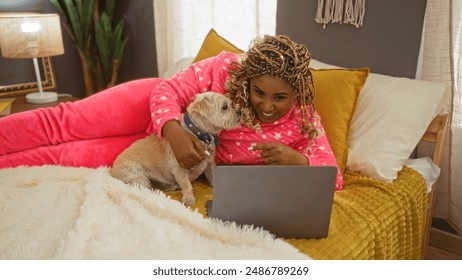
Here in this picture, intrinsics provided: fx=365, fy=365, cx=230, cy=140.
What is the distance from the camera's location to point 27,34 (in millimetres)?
2266


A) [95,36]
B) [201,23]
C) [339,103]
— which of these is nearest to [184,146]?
[339,103]

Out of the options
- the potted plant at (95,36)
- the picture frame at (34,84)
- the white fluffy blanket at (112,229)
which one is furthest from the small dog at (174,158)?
the picture frame at (34,84)

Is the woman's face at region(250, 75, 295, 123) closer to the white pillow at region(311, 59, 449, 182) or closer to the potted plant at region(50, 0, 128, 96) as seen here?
the white pillow at region(311, 59, 449, 182)

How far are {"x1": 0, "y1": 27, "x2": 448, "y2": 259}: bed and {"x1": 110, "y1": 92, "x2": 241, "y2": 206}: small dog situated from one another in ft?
0.20

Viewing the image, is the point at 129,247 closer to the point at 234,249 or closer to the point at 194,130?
the point at 234,249

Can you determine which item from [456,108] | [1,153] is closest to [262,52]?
[456,108]

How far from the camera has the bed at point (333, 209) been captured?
0.91 m

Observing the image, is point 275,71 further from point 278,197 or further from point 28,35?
point 28,35

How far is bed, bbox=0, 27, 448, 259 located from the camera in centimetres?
91

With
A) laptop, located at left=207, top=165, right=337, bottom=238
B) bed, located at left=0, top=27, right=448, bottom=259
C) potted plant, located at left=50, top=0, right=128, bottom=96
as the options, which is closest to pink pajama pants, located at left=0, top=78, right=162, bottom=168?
bed, located at left=0, top=27, right=448, bottom=259

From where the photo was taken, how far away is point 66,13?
281cm

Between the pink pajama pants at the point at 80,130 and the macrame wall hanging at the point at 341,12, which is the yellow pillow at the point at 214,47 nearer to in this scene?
the pink pajama pants at the point at 80,130

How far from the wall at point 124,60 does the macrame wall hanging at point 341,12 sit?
1.57 m

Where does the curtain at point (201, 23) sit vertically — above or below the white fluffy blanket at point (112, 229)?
above
